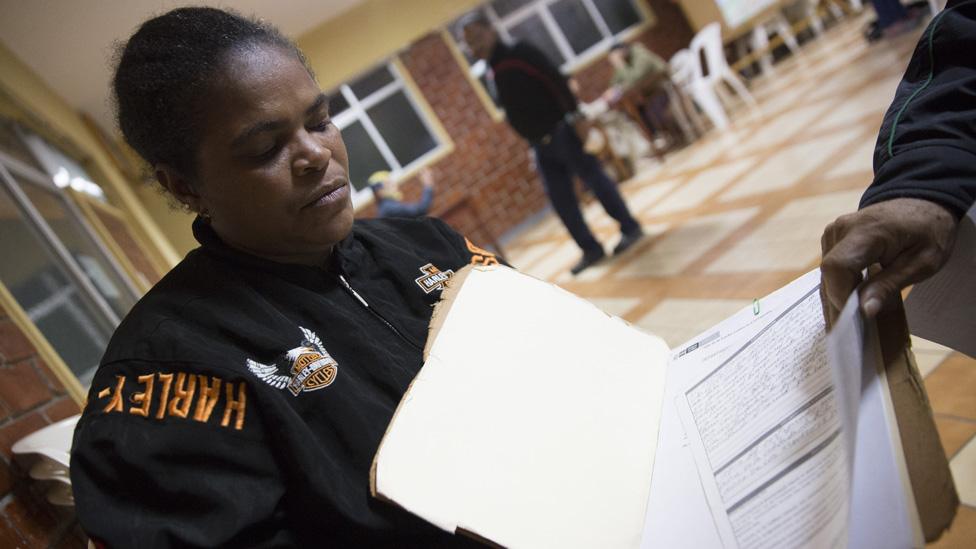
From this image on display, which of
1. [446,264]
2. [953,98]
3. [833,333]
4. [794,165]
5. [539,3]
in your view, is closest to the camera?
[833,333]

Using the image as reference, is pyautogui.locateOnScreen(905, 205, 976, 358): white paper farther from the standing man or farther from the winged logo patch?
the standing man

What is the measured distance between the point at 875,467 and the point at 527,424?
0.32 meters

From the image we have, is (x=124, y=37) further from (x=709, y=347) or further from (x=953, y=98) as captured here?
(x=953, y=98)

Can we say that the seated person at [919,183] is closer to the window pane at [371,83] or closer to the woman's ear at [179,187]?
the woman's ear at [179,187]

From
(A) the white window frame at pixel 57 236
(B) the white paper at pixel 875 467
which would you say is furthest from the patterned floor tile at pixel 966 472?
(A) the white window frame at pixel 57 236

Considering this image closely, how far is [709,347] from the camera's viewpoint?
66 cm

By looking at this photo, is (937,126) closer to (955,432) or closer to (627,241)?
(955,432)

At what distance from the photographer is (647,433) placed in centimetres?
62

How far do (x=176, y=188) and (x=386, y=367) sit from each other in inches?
15.6

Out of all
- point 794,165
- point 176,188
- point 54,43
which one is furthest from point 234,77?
point 54,43

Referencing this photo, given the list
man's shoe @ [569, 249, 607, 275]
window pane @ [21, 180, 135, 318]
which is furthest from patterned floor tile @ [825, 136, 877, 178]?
window pane @ [21, 180, 135, 318]

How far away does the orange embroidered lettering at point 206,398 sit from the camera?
0.56m

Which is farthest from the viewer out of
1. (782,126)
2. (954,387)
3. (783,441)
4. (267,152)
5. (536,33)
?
(536,33)

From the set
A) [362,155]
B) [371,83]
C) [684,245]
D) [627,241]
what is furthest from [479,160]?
[684,245]
